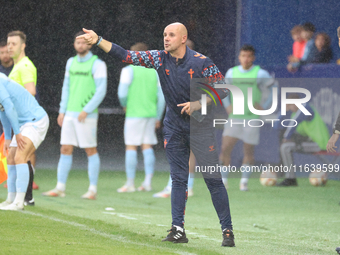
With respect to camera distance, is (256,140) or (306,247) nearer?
(306,247)

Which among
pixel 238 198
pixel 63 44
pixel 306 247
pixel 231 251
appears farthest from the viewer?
pixel 63 44

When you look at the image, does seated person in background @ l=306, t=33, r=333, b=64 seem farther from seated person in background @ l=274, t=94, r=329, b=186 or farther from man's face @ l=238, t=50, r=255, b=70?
man's face @ l=238, t=50, r=255, b=70

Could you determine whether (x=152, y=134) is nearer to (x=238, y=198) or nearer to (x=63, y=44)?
(x=238, y=198)

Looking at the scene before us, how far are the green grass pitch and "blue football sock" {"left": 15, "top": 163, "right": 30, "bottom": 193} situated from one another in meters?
0.26

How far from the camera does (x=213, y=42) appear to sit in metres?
16.8

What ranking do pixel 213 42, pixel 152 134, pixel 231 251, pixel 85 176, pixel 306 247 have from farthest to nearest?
pixel 213 42 < pixel 85 176 < pixel 152 134 < pixel 306 247 < pixel 231 251

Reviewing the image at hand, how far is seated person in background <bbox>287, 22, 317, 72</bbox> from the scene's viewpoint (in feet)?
36.5

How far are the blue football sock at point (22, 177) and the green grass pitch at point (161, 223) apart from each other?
26cm

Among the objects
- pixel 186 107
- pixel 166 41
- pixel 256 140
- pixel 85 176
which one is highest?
pixel 166 41

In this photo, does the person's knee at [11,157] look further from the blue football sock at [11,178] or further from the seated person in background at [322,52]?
the seated person in background at [322,52]

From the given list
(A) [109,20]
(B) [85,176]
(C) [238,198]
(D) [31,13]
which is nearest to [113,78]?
(A) [109,20]

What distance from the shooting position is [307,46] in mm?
11812

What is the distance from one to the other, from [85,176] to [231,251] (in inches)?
259

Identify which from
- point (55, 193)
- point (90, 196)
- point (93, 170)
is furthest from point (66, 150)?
point (90, 196)
